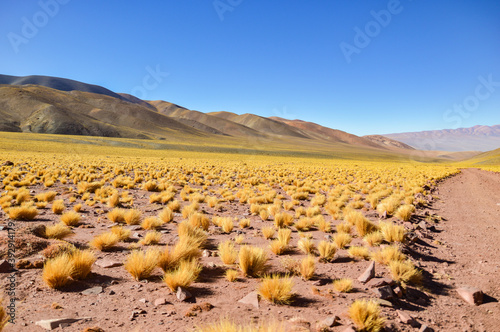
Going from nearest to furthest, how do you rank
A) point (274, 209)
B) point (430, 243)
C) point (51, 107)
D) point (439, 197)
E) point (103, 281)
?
point (103, 281) < point (430, 243) < point (274, 209) < point (439, 197) < point (51, 107)

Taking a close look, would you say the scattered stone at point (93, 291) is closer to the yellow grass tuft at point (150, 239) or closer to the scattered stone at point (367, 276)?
the yellow grass tuft at point (150, 239)

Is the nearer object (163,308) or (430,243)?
(163,308)

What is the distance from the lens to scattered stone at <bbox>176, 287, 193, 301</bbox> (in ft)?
12.0

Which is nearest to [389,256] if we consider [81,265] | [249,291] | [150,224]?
[249,291]

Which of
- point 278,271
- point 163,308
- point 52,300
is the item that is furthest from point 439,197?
point 52,300

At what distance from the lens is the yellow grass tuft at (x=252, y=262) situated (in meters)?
4.56

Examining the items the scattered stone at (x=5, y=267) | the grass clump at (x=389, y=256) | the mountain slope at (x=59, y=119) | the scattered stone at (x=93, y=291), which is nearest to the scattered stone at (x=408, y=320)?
the grass clump at (x=389, y=256)

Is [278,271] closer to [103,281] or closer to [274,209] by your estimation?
[103,281]

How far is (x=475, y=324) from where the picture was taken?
3359mm

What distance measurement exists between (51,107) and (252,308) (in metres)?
131

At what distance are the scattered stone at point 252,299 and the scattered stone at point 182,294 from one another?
75 centimetres

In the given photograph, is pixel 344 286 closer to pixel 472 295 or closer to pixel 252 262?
pixel 252 262

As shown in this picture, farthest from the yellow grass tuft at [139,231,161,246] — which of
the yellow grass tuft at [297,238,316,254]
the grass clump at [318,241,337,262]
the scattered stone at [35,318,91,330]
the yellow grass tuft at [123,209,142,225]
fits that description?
the grass clump at [318,241,337,262]

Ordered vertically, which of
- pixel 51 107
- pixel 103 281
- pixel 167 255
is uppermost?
pixel 51 107
